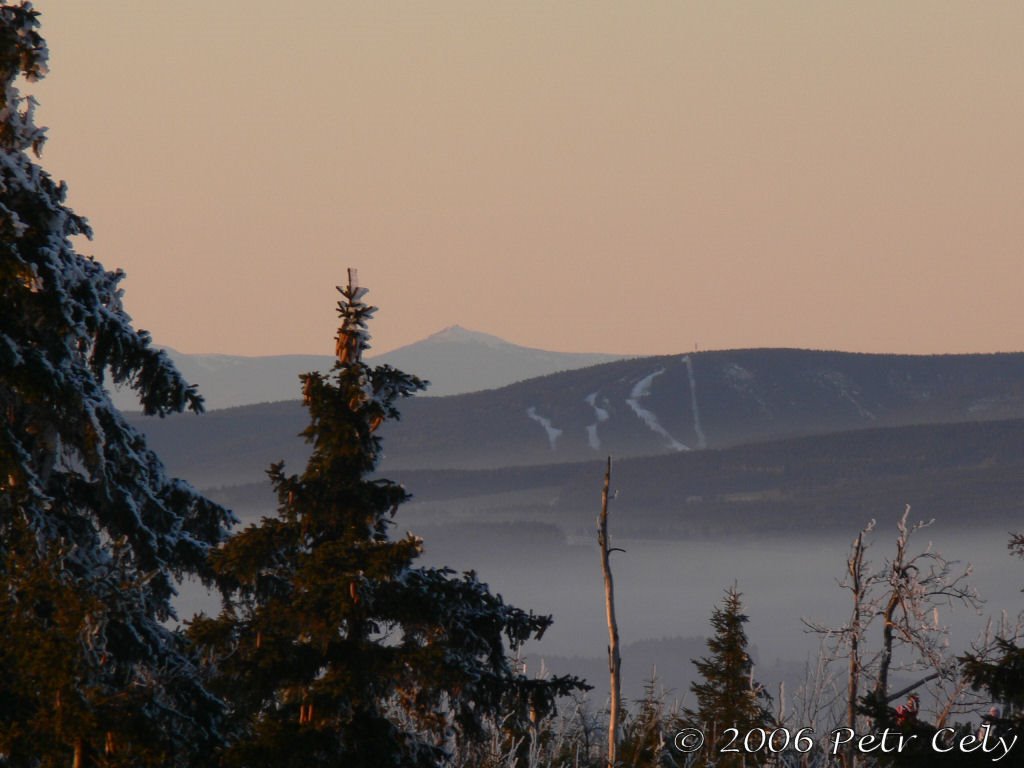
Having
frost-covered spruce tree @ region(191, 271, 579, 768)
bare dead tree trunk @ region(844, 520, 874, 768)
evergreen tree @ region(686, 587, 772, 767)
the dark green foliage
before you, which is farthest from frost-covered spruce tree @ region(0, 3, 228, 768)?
evergreen tree @ region(686, 587, 772, 767)

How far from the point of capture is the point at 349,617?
10945 mm

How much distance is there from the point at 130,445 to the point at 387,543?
397 centimetres

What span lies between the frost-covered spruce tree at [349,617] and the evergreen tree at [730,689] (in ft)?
25.4

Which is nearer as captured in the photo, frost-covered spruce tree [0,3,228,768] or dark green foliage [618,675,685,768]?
frost-covered spruce tree [0,3,228,768]

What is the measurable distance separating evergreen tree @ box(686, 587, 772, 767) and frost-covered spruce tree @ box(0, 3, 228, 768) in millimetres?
6582

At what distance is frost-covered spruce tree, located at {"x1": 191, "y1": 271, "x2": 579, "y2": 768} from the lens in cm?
1076

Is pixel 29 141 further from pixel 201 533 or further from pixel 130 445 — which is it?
pixel 201 533

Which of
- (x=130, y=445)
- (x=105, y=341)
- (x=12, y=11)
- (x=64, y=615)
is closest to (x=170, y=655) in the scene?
(x=130, y=445)

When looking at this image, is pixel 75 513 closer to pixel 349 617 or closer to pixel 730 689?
pixel 349 617

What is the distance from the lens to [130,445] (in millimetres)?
13750

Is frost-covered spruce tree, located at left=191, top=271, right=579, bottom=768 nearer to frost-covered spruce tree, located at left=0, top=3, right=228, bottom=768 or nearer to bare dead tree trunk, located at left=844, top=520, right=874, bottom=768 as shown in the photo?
frost-covered spruce tree, located at left=0, top=3, right=228, bottom=768

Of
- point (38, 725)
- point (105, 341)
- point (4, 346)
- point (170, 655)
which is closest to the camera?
point (38, 725)

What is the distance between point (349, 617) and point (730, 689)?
30.0 ft

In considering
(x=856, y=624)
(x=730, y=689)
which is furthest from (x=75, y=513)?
(x=730, y=689)
